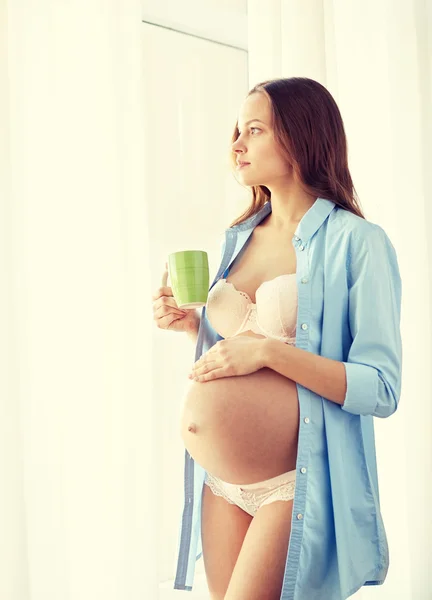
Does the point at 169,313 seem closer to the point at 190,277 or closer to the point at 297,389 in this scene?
the point at 190,277

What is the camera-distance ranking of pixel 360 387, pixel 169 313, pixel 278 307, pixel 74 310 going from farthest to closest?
pixel 74 310 < pixel 169 313 < pixel 278 307 < pixel 360 387

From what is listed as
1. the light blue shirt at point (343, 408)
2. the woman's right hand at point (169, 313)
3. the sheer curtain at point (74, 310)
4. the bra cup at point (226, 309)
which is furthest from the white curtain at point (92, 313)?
the light blue shirt at point (343, 408)

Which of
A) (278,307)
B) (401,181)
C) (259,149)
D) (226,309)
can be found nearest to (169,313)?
(226,309)

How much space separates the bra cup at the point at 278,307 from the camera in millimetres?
1425

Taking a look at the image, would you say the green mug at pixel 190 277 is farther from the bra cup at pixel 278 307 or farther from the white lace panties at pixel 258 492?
the white lace panties at pixel 258 492

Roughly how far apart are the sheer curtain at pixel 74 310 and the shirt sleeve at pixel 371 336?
0.80 m

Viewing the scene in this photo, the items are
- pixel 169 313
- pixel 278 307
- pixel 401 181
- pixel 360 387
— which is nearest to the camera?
pixel 360 387

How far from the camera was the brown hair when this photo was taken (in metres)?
1.51

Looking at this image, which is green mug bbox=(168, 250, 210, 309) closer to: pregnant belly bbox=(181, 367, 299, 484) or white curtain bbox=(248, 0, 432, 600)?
pregnant belly bbox=(181, 367, 299, 484)

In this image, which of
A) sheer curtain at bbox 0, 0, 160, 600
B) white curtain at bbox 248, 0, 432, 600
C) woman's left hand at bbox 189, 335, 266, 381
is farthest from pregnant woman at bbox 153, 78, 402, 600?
white curtain at bbox 248, 0, 432, 600

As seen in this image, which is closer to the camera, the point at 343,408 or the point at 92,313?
the point at 343,408

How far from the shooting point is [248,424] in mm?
1320

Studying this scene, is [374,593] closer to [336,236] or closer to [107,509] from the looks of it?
[107,509]

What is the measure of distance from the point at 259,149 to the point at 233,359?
0.46m
